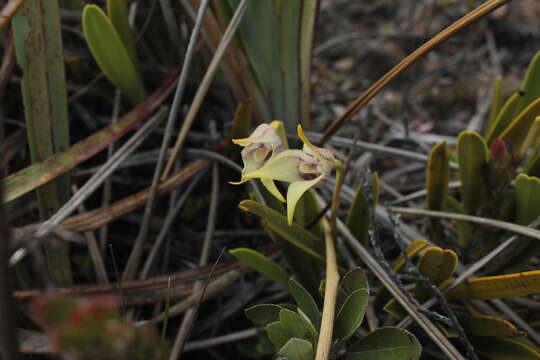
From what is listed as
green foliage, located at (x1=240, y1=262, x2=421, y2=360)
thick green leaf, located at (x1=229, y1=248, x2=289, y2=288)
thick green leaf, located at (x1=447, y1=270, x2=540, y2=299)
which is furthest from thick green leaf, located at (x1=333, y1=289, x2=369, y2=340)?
thick green leaf, located at (x1=447, y1=270, x2=540, y2=299)

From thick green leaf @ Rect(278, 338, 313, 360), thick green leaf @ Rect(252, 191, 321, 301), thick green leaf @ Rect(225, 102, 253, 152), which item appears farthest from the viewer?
thick green leaf @ Rect(225, 102, 253, 152)

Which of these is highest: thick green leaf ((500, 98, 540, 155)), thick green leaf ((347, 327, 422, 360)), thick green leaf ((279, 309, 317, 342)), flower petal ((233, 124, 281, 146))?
flower petal ((233, 124, 281, 146))

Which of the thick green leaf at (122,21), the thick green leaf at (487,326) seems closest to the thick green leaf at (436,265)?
the thick green leaf at (487,326)

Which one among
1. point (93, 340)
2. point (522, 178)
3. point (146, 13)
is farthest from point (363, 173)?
point (146, 13)

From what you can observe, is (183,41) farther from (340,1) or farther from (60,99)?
(340,1)

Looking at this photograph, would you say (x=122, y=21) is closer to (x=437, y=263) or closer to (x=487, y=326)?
(x=437, y=263)

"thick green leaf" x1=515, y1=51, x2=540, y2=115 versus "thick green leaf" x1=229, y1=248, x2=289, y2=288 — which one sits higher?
"thick green leaf" x1=515, y1=51, x2=540, y2=115

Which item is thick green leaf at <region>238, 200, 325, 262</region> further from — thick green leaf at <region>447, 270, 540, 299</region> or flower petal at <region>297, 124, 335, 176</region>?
thick green leaf at <region>447, 270, 540, 299</region>
